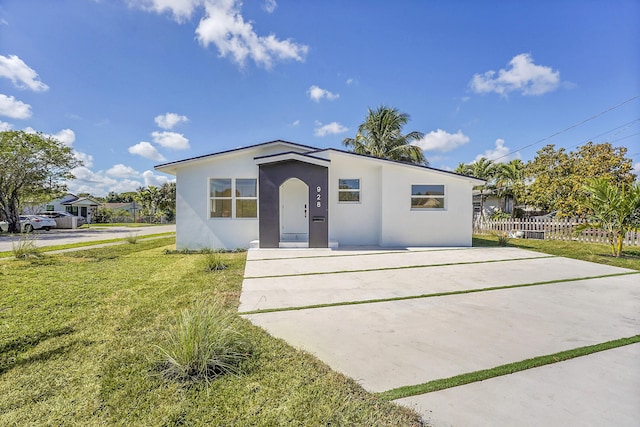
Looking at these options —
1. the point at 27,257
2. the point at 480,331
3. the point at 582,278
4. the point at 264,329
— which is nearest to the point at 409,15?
the point at 582,278

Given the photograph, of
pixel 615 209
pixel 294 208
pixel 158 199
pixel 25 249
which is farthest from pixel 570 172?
pixel 158 199

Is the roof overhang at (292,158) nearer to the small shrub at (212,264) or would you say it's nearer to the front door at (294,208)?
the front door at (294,208)

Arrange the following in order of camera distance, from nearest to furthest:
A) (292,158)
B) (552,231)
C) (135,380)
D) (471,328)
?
(135,380) → (471,328) → (292,158) → (552,231)

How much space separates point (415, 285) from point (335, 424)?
13.2ft

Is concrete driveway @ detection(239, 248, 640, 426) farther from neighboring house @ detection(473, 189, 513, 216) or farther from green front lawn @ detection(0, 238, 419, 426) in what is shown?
neighboring house @ detection(473, 189, 513, 216)

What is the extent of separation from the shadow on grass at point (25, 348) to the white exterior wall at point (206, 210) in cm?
734

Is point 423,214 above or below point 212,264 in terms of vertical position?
above

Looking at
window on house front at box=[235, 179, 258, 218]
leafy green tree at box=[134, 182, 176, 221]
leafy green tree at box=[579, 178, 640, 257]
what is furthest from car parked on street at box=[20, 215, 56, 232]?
leafy green tree at box=[579, 178, 640, 257]

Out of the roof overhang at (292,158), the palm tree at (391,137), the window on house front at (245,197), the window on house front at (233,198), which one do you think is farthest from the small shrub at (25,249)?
the palm tree at (391,137)

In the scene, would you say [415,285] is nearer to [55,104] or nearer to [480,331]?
[480,331]

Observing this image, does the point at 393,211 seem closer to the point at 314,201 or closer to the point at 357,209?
the point at 357,209

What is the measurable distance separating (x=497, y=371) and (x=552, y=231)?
16.1 meters

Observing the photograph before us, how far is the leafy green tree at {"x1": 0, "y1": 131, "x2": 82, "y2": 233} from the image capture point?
19953mm

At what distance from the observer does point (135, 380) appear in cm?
233
